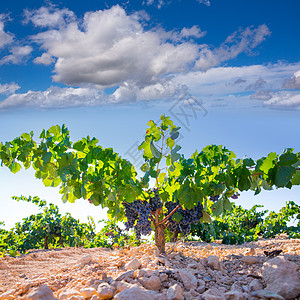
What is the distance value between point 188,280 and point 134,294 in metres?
0.65

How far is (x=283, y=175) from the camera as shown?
10.2 feet

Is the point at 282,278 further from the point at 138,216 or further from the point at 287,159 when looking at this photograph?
the point at 138,216

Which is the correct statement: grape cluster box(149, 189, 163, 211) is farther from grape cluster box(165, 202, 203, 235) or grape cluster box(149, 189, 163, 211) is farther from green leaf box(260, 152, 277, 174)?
green leaf box(260, 152, 277, 174)

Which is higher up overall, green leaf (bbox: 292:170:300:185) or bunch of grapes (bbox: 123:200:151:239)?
green leaf (bbox: 292:170:300:185)

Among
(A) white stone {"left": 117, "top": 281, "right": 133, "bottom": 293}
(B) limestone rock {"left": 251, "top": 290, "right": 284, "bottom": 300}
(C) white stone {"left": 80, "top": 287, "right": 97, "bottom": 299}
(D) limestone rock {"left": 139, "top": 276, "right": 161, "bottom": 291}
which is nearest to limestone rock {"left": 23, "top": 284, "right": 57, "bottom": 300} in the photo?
(C) white stone {"left": 80, "top": 287, "right": 97, "bottom": 299}

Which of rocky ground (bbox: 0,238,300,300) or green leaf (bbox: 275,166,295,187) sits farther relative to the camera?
green leaf (bbox: 275,166,295,187)

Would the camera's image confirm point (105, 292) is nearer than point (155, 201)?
Yes

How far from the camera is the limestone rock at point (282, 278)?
2520 millimetres

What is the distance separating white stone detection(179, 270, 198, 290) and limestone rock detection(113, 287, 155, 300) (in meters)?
0.49

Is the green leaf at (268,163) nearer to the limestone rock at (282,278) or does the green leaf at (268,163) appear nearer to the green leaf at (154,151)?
the limestone rock at (282,278)

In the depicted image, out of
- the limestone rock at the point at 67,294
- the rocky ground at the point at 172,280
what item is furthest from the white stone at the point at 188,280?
the limestone rock at the point at 67,294

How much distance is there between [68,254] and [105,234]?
4.45ft

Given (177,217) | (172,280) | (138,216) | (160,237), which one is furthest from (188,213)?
(172,280)

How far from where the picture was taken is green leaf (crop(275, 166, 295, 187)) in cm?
310
